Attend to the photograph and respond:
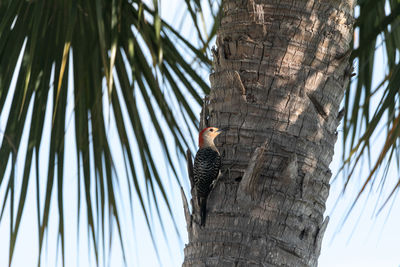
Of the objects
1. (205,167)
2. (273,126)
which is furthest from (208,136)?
(273,126)

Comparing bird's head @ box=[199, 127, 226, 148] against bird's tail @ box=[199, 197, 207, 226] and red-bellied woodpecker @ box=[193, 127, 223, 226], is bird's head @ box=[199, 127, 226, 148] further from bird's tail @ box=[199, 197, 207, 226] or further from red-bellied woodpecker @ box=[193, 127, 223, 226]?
bird's tail @ box=[199, 197, 207, 226]

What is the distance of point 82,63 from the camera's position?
9.66ft

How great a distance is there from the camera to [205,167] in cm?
221

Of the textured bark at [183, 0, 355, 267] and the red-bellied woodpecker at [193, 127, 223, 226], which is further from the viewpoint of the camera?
the red-bellied woodpecker at [193, 127, 223, 226]

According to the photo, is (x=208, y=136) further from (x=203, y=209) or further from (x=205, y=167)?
(x=203, y=209)

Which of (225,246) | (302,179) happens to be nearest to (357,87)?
(302,179)

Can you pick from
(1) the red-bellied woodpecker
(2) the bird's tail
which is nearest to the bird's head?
(1) the red-bellied woodpecker

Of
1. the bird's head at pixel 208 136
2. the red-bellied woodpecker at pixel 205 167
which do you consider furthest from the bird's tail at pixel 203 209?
the bird's head at pixel 208 136

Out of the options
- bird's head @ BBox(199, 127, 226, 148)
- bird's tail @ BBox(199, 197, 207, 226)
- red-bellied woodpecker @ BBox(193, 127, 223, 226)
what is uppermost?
bird's head @ BBox(199, 127, 226, 148)

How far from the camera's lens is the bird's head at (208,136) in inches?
87.4

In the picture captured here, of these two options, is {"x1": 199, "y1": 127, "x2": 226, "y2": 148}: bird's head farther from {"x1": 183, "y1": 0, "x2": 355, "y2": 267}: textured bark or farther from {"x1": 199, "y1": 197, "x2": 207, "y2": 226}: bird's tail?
{"x1": 199, "y1": 197, "x2": 207, "y2": 226}: bird's tail

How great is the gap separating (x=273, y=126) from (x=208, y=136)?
0.31 m

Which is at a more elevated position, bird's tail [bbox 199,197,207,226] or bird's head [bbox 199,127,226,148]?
bird's head [bbox 199,127,226,148]

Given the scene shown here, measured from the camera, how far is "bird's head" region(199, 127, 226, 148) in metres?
2.22
